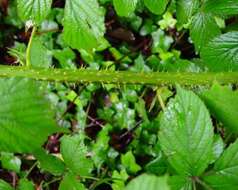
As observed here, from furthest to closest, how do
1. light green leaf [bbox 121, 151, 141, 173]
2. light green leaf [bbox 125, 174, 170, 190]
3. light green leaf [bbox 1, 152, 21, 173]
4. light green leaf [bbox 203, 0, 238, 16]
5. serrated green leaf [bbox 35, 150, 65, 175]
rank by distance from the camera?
1. light green leaf [bbox 121, 151, 141, 173]
2. light green leaf [bbox 1, 152, 21, 173]
3. light green leaf [bbox 203, 0, 238, 16]
4. serrated green leaf [bbox 35, 150, 65, 175]
5. light green leaf [bbox 125, 174, 170, 190]

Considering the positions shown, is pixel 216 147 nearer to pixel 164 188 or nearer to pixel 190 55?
pixel 164 188

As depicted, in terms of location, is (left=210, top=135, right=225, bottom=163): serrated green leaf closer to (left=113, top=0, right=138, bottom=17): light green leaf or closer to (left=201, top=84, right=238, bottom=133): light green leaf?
(left=201, top=84, right=238, bottom=133): light green leaf

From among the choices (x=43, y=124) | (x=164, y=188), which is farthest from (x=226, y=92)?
(x=164, y=188)

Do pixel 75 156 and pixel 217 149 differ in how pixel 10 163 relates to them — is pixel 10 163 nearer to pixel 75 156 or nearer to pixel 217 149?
pixel 75 156

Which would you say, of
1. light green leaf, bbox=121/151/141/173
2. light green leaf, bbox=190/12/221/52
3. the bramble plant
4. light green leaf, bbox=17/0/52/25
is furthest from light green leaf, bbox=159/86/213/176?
light green leaf, bbox=121/151/141/173

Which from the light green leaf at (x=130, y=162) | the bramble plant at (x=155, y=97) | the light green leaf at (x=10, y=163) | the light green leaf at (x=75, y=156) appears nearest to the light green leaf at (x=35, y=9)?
the bramble plant at (x=155, y=97)
